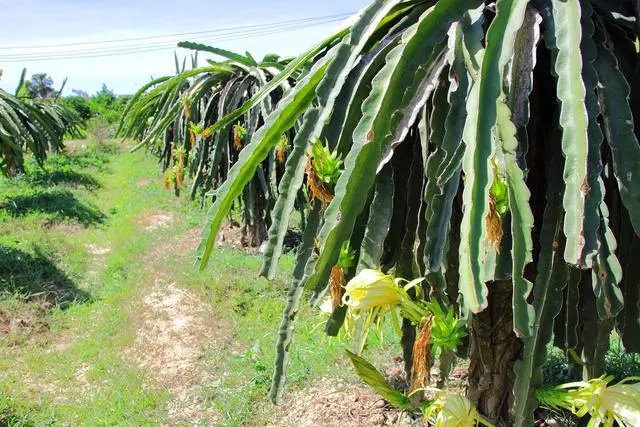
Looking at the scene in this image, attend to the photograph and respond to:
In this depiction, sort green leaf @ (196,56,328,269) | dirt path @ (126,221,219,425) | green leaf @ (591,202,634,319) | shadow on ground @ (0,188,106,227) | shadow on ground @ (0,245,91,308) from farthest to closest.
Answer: shadow on ground @ (0,188,106,227)
shadow on ground @ (0,245,91,308)
dirt path @ (126,221,219,425)
green leaf @ (196,56,328,269)
green leaf @ (591,202,634,319)

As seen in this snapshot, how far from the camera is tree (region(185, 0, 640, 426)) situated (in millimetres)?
1168

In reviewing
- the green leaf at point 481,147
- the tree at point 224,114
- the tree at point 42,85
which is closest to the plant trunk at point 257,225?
the tree at point 224,114

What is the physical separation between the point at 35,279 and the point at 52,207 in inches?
147

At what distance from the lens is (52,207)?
31.1 ft

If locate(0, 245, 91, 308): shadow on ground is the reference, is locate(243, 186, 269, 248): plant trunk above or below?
above

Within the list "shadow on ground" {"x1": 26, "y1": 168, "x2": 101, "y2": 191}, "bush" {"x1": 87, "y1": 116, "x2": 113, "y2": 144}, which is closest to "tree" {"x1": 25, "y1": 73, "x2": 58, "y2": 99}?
"bush" {"x1": 87, "y1": 116, "x2": 113, "y2": 144}

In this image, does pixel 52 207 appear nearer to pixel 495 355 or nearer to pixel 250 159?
pixel 250 159

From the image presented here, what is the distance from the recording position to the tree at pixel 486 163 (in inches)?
46.0

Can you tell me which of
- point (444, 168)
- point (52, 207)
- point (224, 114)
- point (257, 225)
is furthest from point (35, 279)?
point (444, 168)

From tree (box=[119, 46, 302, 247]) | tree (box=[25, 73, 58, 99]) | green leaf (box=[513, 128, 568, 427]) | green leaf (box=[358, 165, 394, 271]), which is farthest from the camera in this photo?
tree (box=[25, 73, 58, 99])

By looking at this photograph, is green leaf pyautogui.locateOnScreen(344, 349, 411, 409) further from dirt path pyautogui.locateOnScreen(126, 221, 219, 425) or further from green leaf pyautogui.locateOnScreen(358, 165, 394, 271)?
dirt path pyautogui.locateOnScreen(126, 221, 219, 425)

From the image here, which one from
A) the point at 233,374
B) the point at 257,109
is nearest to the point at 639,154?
the point at 233,374

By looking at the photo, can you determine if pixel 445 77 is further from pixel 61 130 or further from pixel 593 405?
pixel 61 130

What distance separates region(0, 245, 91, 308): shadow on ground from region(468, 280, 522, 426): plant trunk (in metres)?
4.67
